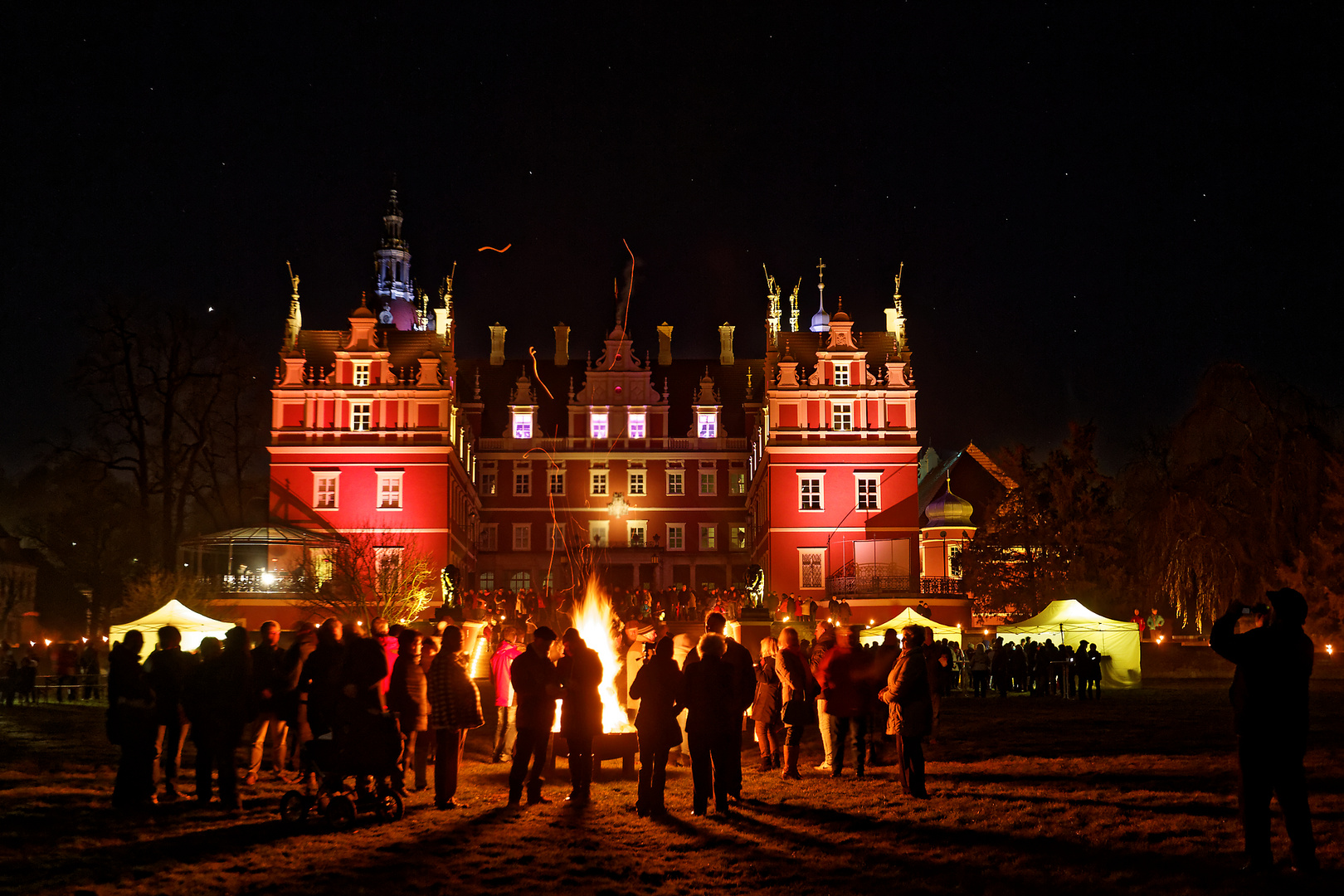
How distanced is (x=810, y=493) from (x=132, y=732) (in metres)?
41.4

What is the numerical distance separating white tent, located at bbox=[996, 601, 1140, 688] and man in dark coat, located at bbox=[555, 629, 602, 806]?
2048cm

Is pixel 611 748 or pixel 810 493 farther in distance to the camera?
pixel 810 493

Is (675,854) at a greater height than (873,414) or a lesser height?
lesser

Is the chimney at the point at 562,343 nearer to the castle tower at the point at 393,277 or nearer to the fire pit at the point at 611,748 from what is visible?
the castle tower at the point at 393,277

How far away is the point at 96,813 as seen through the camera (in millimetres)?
10867

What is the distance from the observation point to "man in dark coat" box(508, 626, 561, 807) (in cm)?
1177

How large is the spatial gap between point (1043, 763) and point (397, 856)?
8.29 meters

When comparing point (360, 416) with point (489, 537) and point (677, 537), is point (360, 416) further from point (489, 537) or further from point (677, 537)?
point (677, 537)

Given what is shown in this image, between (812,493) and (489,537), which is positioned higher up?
(812,493)

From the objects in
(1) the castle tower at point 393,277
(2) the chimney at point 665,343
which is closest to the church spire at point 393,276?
(1) the castle tower at point 393,277

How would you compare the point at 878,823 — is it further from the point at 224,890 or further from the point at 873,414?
the point at 873,414

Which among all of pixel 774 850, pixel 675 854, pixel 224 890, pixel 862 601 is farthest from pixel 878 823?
pixel 862 601

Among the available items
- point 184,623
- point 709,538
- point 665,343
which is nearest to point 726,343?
point 665,343

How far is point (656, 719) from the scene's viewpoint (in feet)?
37.4
